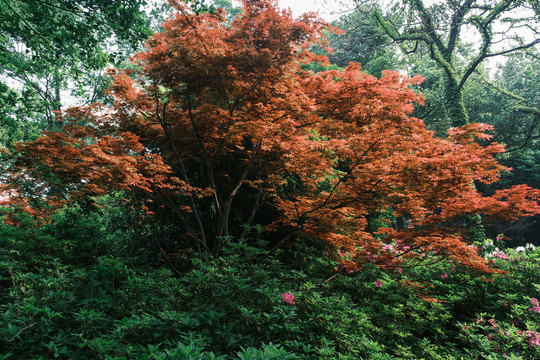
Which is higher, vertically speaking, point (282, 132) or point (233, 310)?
point (282, 132)

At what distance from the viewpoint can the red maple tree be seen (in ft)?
11.4

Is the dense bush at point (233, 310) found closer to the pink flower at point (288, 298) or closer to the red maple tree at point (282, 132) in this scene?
the pink flower at point (288, 298)

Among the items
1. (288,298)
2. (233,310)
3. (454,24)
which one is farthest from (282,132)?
(454,24)

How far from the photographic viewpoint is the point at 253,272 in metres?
2.63

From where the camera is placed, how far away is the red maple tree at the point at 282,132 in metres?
3.46

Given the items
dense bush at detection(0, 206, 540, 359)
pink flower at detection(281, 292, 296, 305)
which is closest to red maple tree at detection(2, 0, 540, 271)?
dense bush at detection(0, 206, 540, 359)

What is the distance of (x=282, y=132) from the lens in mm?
3727

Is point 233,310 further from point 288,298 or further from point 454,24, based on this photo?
point 454,24

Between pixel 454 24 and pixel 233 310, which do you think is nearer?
pixel 233 310

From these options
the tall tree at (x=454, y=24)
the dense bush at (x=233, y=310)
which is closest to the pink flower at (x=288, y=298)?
the dense bush at (x=233, y=310)

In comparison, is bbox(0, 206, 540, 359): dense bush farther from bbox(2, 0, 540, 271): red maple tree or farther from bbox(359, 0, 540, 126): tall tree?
bbox(359, 0, 540, 126): tall tree

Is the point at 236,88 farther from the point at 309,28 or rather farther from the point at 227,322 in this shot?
the point at 227,322

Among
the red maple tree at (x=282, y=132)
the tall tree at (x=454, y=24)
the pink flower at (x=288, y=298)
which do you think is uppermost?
the tall tree at (x=454, y=24)

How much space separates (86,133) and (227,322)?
369 centimetres
